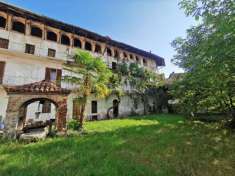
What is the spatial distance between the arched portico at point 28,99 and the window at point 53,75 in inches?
297

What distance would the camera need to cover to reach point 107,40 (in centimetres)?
2458

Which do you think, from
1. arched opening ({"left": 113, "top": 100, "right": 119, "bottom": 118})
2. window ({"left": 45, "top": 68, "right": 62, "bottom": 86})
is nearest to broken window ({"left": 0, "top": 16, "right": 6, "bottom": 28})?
window ({"left": 45, "top": 68, "right": 62, "bottom": 86})

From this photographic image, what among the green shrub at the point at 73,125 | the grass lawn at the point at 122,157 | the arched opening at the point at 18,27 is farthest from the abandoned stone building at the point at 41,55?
the grass lawn at the point at 122,157

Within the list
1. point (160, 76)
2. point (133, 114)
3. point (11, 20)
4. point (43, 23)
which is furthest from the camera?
point (160, 76)

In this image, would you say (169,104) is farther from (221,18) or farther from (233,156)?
(221,18)

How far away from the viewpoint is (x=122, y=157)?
23.1ft

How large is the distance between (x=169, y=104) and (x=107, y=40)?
14.5 meters

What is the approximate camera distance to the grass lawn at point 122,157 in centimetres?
584

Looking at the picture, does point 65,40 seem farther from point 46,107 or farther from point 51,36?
point 46,107

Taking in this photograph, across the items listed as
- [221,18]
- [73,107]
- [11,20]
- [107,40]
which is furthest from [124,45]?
[221,18]

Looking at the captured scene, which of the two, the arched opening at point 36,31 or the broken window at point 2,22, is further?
the arched opening at point 36,31

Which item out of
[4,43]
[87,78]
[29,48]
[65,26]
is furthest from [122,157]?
[65,26]

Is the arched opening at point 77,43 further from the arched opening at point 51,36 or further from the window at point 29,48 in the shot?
the window at point 29,48

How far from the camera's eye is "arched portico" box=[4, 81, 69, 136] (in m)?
9.59
